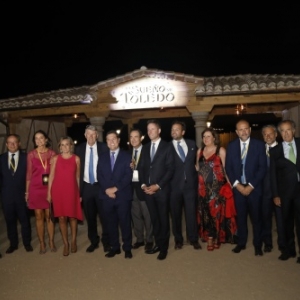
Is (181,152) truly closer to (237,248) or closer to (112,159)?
(112,159)

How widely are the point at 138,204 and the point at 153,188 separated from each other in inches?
28.4

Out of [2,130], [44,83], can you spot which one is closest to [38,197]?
[2,130]

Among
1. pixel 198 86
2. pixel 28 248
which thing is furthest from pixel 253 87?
pixel 28 248

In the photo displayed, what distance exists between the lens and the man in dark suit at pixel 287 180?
3951 millimetres

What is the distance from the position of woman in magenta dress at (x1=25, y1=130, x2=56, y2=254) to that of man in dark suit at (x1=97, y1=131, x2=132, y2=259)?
0.89 m

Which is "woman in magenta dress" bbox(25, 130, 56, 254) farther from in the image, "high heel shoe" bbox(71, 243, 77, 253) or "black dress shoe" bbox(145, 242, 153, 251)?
"black dress shoe" bbox(145, 242, 153, 251)

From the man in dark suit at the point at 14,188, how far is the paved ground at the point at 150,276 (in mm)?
375

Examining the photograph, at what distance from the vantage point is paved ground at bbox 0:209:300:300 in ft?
10.8

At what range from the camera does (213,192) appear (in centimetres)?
463

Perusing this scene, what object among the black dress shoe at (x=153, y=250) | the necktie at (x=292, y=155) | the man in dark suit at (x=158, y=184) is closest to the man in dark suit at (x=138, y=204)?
the black dress shoe at (x=153, y=250)

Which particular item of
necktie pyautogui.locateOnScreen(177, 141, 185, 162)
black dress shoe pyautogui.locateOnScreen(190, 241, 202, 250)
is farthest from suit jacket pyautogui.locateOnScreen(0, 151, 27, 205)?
black dress shoe pyautogui.locateOnScreen(190, 241, 202, 250)

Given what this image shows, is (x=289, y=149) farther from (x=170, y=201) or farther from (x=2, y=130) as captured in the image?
(x=2, y=130)

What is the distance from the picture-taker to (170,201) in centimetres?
469

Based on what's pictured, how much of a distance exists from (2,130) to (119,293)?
903 centimetres
